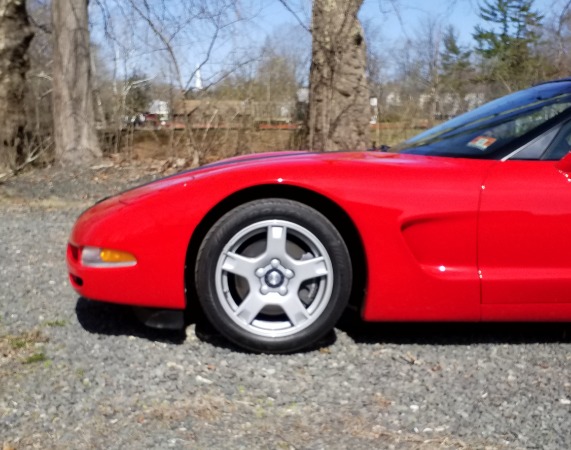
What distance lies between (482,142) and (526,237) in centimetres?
59

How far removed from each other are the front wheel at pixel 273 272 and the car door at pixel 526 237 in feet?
2.07

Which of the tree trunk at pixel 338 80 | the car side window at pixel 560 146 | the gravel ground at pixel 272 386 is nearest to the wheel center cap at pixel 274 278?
the gravel ground at pixel 272 386

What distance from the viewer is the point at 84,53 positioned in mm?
11906

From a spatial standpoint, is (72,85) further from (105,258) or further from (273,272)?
(273,272)

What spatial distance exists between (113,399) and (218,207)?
A: 38.4 inches

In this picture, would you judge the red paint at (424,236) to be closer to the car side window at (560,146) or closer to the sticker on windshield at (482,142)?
the car side window at (560,146)

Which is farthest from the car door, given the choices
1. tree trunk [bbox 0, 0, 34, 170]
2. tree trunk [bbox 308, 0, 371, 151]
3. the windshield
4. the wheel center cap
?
tree trunk [bbox 0, 0, 34, 170]

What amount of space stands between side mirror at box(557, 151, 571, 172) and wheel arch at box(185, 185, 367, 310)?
3.11ft

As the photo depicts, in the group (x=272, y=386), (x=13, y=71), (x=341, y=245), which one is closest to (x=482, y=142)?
(x=341, y=245)

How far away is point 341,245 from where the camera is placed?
10.9 feet

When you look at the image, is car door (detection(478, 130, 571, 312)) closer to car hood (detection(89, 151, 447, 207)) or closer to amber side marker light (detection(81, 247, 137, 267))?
car hood (detection(89, 151, 447, 207))

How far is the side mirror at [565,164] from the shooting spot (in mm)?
3338

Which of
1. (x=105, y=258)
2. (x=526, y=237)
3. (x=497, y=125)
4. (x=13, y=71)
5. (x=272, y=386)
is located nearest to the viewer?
(x=272, y=386)

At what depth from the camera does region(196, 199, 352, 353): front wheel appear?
10.9ft
